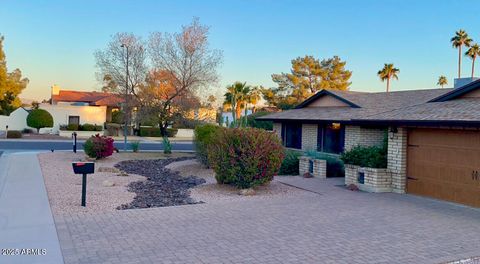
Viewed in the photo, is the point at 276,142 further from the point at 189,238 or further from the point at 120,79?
the point at 120,79

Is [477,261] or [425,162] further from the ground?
[425,162]

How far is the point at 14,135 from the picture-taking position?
134ft

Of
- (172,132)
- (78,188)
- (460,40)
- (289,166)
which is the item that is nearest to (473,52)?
(460,40)

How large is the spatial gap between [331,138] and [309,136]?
171 centimetres

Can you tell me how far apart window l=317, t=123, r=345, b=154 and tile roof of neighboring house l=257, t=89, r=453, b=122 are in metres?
0.59

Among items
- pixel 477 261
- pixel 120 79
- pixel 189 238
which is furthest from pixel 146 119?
pixel 477 261

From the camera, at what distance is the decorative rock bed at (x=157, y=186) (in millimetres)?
11867

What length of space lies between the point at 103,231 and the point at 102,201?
11.2ft

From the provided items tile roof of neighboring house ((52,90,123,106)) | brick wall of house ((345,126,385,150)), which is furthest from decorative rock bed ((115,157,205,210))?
tile roof of neighboring house ((52,90,123,106))

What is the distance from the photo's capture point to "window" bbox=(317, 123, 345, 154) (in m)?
20.4

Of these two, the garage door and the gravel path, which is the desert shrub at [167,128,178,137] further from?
the garage door

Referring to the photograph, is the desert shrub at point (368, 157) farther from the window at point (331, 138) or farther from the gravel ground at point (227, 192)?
the window at point (331, 138)

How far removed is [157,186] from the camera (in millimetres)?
15266

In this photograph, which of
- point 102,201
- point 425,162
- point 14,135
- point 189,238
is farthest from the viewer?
point 14,135
